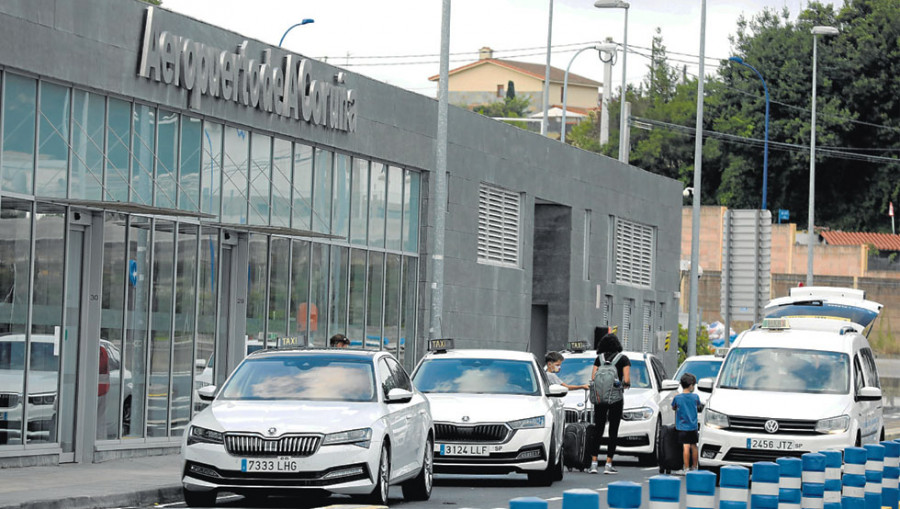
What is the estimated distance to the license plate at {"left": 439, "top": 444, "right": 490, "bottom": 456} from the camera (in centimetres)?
1925

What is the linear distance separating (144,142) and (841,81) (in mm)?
58727

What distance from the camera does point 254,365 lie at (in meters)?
16.8

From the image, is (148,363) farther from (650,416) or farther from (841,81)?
(841,81)

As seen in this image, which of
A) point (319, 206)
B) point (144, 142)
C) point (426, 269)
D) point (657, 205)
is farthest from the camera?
point (657, 205)

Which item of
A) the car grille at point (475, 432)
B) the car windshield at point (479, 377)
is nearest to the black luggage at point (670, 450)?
→ the car windshield at point (479, 377)

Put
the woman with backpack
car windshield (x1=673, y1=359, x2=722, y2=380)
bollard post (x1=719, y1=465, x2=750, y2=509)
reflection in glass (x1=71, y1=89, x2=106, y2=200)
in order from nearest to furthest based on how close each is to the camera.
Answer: bollard post (x1=719, y1=465, x2=750, y2=509), reflection in glass (x1=71, y1=89, x2=106, y2=200), the woman with backpack, car windshield (x1=673, y1=359, x2=722, y2=380)

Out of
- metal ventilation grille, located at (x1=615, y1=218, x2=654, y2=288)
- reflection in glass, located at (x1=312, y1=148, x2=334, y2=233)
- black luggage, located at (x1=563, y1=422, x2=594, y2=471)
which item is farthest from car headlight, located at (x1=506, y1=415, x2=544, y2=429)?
metal ventilation grille, located at (x1=615, y1=218, x2=654, y2=288)

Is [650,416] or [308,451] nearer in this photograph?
[308,451]

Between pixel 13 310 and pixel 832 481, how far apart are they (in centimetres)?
1049

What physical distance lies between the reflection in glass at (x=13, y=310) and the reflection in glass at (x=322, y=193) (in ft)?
27.3

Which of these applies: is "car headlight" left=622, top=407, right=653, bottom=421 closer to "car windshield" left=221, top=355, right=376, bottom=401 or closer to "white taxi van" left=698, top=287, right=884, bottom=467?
"white taxi van" left=698, top=287, right=884, bottom=467

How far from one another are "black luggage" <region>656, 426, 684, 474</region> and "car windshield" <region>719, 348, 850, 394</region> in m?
0.95

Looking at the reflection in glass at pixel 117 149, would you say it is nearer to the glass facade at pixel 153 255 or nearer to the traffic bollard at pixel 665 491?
the glass facade at pixel 153 255

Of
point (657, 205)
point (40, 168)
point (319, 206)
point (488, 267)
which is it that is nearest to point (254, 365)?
point (40, 168)
